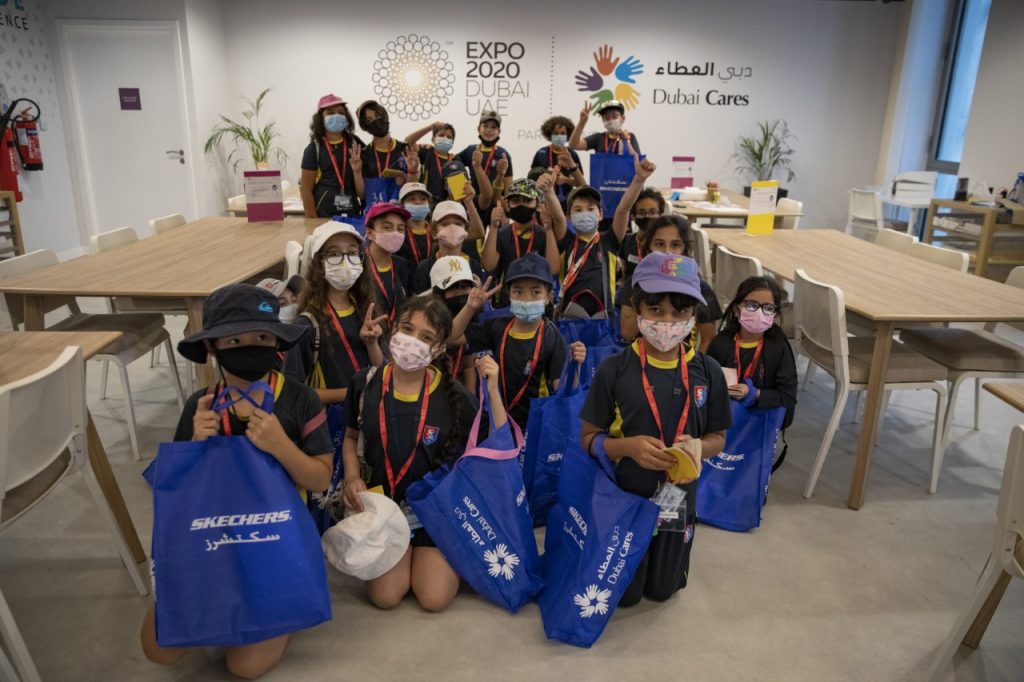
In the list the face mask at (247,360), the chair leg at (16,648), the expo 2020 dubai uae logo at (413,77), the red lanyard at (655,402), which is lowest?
the chair leg at (16,648)

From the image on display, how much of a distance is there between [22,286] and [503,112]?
20.5 feet

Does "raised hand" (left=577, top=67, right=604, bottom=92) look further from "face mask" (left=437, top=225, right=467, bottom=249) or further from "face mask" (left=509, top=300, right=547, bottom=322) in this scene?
"face mask" (left=509, top=300, right=547, bottom=322)

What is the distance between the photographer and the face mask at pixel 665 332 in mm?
1989

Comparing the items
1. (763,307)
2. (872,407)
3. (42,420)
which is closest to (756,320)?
(763,307)

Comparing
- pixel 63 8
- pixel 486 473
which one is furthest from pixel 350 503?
pixel 63 8

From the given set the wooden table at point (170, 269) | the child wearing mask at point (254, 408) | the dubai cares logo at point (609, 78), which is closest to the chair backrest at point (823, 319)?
the child wearing mask at point (254, 408)

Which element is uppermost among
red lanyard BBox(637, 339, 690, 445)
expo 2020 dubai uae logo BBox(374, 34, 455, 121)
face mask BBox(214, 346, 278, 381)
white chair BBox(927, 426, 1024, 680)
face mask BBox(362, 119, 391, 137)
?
expo 2020 dubai uae logo BBox(374, 34, 455, 121)

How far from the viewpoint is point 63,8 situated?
23.1ft

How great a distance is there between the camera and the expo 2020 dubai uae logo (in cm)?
795

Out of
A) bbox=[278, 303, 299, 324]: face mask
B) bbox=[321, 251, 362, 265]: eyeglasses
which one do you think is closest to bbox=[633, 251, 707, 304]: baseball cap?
bbox=[321, 251, 362, 265]: eyeglasses

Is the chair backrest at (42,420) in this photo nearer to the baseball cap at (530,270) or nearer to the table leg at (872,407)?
the baseball cap at (530,270)

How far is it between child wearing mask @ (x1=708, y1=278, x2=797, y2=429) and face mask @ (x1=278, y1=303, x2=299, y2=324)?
5.48 ft

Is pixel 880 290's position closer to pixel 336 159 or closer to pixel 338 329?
pixel 338 329

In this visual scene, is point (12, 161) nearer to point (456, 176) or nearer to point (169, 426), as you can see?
point (169, 426)
